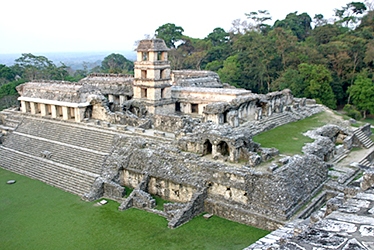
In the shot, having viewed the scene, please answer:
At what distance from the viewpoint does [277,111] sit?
2581 cm

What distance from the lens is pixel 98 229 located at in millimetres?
13094

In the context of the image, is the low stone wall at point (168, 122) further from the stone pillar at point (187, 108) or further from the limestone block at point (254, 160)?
the stone pillar at point (187, 108)

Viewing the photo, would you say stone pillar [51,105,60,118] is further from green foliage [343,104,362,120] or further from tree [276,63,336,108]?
green foliage [343,104,362,120]

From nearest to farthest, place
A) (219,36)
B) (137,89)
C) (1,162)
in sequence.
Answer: (1,162) → (137,89) → (219,36)

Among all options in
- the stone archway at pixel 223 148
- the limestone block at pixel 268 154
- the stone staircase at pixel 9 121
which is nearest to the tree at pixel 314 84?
the limestone block at pixel 268 154

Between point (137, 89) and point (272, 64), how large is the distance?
64.8 ft

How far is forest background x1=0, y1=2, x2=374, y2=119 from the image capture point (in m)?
32.9

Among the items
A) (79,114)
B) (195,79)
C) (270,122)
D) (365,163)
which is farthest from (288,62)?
(79,114)

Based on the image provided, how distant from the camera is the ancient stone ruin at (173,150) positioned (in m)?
13.5

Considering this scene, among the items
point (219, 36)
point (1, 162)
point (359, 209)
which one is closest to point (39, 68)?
point (219, 36)

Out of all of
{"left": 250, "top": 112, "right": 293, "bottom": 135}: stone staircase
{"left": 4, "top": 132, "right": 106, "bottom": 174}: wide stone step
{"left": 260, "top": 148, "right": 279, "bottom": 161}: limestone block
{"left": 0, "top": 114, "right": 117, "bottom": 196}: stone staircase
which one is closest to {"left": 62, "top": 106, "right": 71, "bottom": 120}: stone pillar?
{"left": 0, "top": 114, "right": 117, "bottom": 196}: stone staircase

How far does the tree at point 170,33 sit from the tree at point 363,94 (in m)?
28.8

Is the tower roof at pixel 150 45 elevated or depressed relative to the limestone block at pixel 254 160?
elevated

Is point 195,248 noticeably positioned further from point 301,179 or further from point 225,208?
point 301,179
